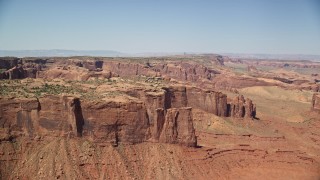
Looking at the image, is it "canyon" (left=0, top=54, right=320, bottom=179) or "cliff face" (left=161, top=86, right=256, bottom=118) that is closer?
"canyon" (left=0, top=54, right=320, bottom=179)

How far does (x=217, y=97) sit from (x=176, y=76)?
70293 millimetres

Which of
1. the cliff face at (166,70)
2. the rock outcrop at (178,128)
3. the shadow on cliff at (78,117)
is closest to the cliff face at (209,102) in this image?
the rock outcrop at (178,128)

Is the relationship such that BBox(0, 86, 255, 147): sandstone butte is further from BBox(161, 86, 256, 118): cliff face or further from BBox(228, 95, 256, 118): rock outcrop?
BBox(228, 95, 256, 118): rock outcrop

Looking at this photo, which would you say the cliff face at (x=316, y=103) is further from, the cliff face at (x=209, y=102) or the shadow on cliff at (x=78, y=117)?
the shadow on cliff at (x=78, y=117)

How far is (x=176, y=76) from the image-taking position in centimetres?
14075

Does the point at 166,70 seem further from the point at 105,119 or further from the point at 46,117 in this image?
the point at 46,117

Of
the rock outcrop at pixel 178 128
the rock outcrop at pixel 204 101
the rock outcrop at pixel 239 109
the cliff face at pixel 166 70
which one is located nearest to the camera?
the rock outcrop at pixel 178 128

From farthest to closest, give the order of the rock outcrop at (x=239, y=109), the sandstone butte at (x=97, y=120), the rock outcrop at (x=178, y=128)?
1. the rock outcrop at (x=239, y=109)
2. the rock outcrop at (x=178, y=128)
3. the sandstone butte at (x=97, y=120)

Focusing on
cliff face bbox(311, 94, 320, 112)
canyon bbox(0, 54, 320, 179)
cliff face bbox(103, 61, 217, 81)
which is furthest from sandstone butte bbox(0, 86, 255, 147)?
cliff face bbox(103, 61, 217, 81)

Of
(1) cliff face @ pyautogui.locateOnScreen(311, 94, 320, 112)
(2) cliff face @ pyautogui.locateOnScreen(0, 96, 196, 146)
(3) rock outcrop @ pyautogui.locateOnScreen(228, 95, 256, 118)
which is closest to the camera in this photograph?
(2) cliff face @ pyautogui.locateOnScreen(0, 96, 196, 146)

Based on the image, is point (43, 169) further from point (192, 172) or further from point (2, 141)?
point (192, 172)

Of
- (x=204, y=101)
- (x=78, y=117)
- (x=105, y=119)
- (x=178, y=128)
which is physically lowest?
(x=178, y=128)

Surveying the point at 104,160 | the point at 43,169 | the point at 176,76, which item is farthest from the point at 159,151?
the point at 176,76

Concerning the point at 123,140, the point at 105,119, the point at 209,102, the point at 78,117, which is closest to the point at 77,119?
the point at 78,117
